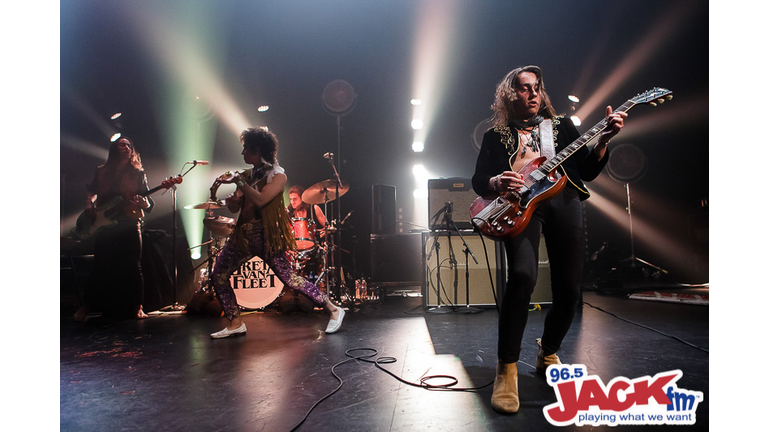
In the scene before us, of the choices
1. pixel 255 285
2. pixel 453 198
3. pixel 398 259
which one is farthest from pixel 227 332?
pixel 398 259

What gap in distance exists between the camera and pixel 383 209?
6.32m

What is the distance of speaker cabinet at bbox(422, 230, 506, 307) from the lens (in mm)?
4641

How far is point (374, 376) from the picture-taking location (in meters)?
2.16

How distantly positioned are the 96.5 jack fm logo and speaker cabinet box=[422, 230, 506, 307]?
3005 millimetres

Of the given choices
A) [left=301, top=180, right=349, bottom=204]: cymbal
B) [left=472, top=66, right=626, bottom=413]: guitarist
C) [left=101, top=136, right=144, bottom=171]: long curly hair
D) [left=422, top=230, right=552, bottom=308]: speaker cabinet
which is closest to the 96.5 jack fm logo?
[left=472, top=66, right=626, bottom=413]: guitarist

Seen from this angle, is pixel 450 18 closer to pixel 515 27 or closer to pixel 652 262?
pixel 515 27

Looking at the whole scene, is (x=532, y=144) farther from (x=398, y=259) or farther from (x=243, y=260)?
(x=398, y=259)

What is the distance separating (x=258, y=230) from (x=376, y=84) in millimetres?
3998

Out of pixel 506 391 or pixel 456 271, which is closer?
pixel 506 391

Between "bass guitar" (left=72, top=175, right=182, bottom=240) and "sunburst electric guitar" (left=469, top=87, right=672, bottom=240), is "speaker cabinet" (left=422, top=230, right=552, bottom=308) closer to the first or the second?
"sunburst electric guitar" (left=469, top=87, right=672, bottom=240)

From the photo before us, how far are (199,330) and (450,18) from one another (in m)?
4.51

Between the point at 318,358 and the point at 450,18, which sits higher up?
the point at 450,18

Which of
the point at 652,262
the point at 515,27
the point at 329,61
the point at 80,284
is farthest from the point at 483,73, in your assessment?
the point at 80,284

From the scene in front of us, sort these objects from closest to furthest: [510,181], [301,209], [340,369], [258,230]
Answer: [510,181], [340,369], [258,230], [301,209]
